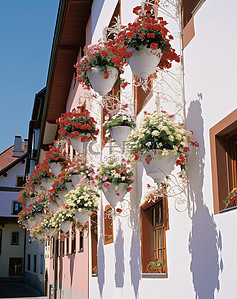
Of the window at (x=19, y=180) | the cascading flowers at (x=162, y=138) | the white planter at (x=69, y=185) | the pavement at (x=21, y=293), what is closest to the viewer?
the cascading flowers at (x=162, y=138)

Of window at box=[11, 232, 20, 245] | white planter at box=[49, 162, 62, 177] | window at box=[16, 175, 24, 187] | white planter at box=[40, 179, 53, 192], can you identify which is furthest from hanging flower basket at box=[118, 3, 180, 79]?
window at box=[11, 232, 20, 245]

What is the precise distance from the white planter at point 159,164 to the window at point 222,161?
0.53 metres

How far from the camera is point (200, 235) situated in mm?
4910

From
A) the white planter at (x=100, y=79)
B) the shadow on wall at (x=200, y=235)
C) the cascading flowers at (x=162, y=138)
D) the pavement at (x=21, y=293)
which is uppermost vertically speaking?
the white planter at (x=100, y=79)

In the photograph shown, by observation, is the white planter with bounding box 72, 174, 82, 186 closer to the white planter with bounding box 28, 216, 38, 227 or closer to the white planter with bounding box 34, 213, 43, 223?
the white planter with bounding box 34, 213, 43, 223

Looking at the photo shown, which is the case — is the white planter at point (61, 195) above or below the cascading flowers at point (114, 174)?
A: above

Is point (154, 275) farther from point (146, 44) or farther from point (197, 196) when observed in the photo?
point (146, 44)

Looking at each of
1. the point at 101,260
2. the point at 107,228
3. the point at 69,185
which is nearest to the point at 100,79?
the point at 107,228

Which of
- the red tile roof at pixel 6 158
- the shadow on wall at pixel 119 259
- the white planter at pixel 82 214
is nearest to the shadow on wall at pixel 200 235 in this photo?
the shadow on wall at pixel 119 259

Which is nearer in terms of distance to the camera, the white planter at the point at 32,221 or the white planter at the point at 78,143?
the white planter at the point at 78,143

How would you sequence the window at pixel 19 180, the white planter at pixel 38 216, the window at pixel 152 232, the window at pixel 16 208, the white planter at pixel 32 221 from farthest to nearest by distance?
the window at pixel 19 180 → the window at pixel 16 208 → the white planter at pixel 32 221 → the white planter at pixel 38 216 → the window at pixel 152 232

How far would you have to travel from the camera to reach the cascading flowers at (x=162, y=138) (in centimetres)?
499

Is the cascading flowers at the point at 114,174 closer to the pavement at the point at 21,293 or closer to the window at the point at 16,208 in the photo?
the pavement at the point at 21,293

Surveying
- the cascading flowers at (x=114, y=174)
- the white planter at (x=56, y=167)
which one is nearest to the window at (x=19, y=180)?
the white planter at (x=56, y=167)
